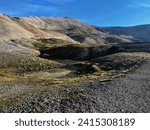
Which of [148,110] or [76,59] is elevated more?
[76,59]

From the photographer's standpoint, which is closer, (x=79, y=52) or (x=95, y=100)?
(x=95, y=100)

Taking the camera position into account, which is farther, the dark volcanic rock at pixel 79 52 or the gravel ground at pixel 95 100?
the dark volcanic rock at pixel 79 52

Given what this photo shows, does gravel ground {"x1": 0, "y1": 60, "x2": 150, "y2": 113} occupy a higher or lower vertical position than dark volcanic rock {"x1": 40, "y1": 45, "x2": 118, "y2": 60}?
lower

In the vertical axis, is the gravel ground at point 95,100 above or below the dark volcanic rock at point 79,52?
below

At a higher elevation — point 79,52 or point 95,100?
point 79,52

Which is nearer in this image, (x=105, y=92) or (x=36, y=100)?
(x=36, y=100)

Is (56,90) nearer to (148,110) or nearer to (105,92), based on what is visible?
(105,92)

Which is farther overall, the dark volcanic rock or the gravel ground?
the dark volcanic rock

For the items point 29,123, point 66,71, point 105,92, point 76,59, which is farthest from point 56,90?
point 76,59
